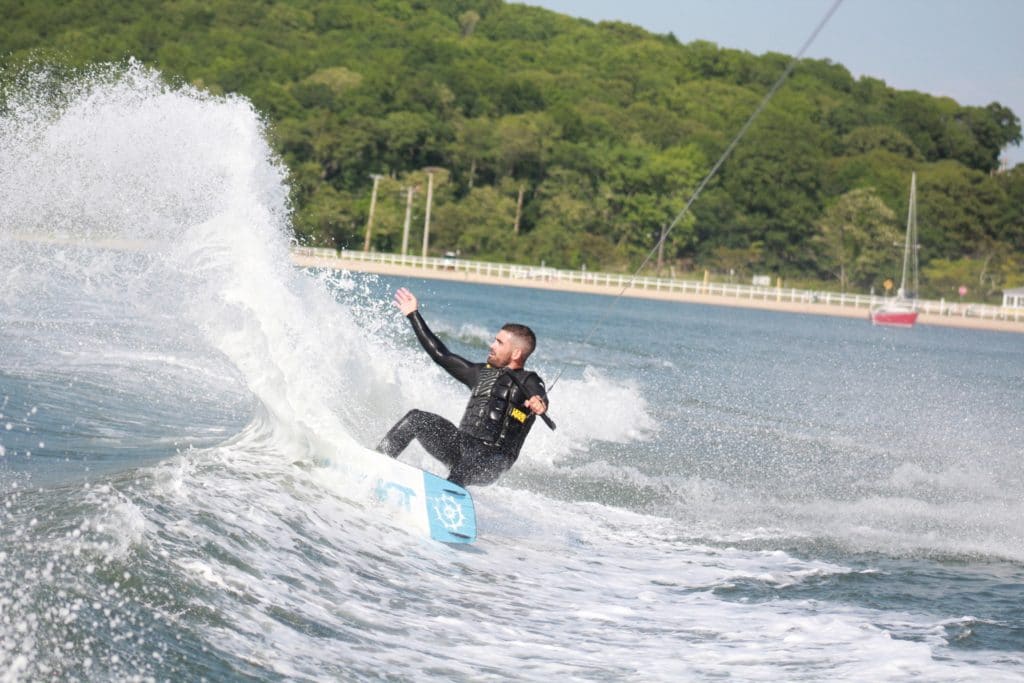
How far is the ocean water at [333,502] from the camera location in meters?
5.52

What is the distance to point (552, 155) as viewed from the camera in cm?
9350

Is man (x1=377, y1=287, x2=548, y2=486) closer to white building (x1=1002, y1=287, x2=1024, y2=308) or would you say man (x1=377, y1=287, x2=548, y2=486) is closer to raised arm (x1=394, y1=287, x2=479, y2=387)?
raised arm (x1=394, y1=287, x2=479, y2=387)

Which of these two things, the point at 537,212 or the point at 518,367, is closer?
the point at 518,367

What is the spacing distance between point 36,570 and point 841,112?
13338 cm

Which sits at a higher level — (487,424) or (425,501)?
(487,424)

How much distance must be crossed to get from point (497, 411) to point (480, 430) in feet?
0.52

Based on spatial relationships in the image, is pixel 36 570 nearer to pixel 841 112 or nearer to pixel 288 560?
pixel 288 560

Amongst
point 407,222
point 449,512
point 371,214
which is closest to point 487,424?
point 449,512

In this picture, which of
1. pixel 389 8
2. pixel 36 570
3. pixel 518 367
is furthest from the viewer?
pixel 389 8

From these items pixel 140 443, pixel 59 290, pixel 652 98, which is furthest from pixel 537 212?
pixel 140 443

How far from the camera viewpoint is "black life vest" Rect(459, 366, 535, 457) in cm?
788

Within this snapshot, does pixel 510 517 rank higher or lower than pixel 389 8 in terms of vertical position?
lower

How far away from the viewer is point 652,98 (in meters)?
131

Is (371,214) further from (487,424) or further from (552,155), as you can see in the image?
(487,424)
